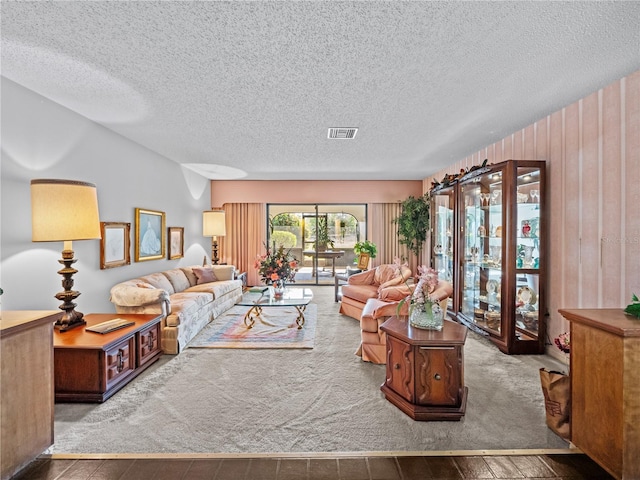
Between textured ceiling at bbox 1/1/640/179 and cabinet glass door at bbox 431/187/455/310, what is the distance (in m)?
1.47

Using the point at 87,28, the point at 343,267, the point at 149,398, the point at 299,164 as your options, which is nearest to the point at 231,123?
the point at 87,28

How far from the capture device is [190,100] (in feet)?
9.95

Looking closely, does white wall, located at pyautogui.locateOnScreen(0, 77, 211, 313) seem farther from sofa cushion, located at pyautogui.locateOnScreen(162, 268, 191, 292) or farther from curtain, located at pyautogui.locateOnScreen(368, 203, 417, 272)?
curtain, located at pyautogui.locateOnScreen(368, 203, 417, 272)

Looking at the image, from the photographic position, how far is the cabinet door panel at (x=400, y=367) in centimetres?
241

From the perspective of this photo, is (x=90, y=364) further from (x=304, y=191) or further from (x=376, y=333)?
(x=304, y=191)

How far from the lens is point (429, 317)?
2.63 metres

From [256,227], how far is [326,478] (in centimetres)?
645

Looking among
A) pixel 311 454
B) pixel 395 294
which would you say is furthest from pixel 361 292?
pixel 311 454

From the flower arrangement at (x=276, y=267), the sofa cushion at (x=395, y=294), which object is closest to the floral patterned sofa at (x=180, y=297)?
the flower arrangement at (x=276, y=267)

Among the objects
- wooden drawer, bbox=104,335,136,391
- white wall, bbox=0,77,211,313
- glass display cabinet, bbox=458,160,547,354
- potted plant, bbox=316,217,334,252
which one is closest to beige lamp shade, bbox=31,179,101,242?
white wall, bbox=0,77,211,313

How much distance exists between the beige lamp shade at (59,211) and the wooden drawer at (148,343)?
111 cm

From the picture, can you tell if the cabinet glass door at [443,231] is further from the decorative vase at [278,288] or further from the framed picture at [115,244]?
the framed picture at [115,244]

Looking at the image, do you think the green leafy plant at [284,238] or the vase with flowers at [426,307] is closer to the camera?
the vase with flowers at [426,307]

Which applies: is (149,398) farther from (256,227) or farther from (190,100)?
(256,227)
